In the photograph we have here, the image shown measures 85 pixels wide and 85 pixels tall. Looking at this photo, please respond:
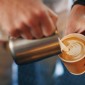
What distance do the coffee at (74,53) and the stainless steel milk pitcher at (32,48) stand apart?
0.12m

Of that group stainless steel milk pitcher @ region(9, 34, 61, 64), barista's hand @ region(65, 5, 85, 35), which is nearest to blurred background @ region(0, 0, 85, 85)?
barista's hand @ region(65, 5, 85, 35)

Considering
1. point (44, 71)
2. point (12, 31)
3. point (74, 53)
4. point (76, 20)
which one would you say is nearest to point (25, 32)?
point (12, 31)

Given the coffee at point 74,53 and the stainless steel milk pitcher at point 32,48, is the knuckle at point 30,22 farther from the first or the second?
the coffee at point 74,53

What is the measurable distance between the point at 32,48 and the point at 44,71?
2.13 ft

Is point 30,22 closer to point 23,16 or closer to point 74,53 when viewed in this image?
point 23,16

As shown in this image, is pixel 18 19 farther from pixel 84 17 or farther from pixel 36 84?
pixel 36 84

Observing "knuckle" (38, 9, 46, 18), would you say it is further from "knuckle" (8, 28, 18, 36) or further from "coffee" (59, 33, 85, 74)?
"coffee" (59, 33, 85, 74)

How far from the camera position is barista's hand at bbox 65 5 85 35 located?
777mm

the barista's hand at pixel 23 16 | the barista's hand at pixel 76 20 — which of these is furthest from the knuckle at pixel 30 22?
the barista's hand at pixel 76 20

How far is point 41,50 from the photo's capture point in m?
0.46

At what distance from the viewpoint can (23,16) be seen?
14.3 inches

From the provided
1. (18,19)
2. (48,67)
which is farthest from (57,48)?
(48,67)

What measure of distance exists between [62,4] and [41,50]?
515mm

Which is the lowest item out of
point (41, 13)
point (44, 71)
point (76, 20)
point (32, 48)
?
point (44, 71)
